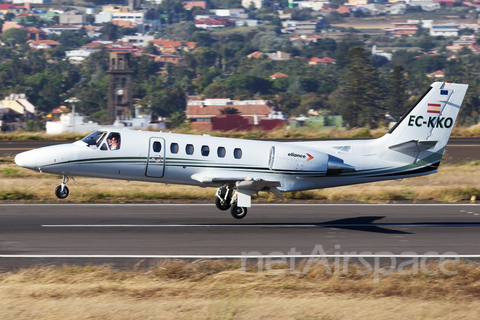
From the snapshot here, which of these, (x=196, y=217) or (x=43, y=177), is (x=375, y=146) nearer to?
(x=196, y=217)

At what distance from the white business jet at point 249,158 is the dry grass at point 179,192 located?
4.35 metres

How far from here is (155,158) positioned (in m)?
19.3

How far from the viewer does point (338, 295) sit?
40.1ft

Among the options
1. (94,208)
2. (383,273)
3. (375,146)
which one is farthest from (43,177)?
(383,273)

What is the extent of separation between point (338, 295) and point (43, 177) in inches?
785

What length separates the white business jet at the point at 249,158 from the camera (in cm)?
1928

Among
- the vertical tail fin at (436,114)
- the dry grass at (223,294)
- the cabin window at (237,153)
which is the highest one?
the vertical tail fin at (436,114)

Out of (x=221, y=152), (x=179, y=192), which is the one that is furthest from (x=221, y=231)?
(x=179, y=192)

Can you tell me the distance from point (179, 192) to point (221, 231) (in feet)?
22.3

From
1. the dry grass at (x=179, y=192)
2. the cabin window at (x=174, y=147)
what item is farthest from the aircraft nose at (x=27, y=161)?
the dry grass at (x=179, y=192)

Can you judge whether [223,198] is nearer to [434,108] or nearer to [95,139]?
[95,139]

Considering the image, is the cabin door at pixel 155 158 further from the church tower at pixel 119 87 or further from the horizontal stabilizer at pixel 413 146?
the church tower at pixel 119 87

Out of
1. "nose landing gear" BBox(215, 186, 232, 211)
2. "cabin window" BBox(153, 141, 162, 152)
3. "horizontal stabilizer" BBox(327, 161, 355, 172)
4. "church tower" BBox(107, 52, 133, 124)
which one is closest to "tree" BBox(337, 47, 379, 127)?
"church tower" BBox(107, 52, 133, 124)

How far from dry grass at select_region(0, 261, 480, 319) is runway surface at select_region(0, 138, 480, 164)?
23150mm
